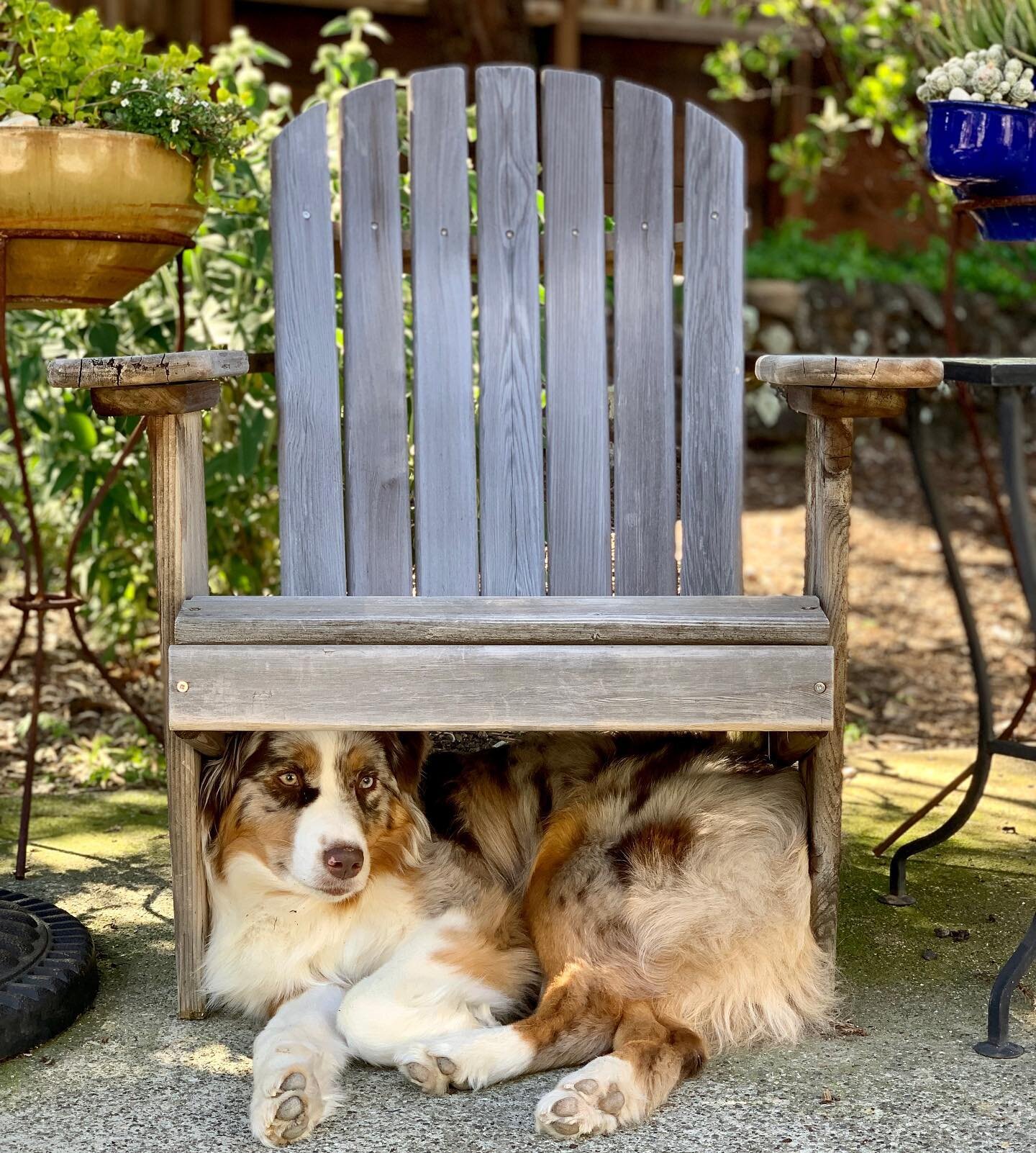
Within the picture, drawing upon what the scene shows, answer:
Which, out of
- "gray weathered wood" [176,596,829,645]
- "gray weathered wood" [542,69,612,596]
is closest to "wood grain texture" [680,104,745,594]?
"gray weathered wood" [542,69,612,596]

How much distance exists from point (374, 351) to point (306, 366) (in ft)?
0.48

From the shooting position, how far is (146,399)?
2.46 m

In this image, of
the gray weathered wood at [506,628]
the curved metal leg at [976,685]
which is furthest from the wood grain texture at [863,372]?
the curved metal leg at [976,685]

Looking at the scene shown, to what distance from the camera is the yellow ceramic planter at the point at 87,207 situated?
2750 millimetres

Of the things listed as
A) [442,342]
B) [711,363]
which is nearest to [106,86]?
[442,342]

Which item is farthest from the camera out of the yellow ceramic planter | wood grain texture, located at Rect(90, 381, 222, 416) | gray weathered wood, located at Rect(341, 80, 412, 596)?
gray weathered wood, located at Rect(341, 80, 412, 596)

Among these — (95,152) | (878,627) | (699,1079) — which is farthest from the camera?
(878,627)

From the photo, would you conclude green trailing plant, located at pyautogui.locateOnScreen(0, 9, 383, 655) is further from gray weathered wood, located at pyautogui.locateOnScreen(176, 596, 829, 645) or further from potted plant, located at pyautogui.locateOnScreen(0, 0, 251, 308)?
gray weathered wood, located at pyautogui.locateOnScreen(176, 596, 829, 645)

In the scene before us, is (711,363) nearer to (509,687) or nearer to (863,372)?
(863,372)

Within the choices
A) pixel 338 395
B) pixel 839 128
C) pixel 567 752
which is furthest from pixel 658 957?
pixel 839 128

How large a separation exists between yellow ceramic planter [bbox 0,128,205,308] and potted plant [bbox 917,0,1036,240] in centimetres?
153

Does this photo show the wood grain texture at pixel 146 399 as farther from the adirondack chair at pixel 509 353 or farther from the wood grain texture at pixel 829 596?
the wood grain texture at pixel 829 596

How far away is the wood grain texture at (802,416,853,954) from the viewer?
2477mm

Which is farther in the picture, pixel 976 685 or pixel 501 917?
pixel 976 685
